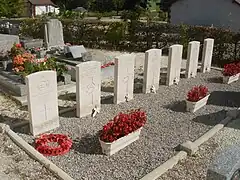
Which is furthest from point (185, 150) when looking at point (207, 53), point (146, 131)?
point (207, 53)

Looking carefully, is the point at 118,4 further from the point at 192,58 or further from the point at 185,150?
the point at 185,150

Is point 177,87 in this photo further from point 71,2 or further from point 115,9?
point 71,2

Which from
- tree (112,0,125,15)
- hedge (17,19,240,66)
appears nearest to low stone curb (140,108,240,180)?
hedge (17,19,240,66)

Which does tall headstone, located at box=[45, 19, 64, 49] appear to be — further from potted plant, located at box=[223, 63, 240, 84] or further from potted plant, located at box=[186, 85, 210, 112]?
potted plant, located at box=[186, 85, 210, 112]

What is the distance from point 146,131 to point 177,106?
1898mm

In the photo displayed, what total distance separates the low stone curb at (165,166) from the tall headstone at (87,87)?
2699mm

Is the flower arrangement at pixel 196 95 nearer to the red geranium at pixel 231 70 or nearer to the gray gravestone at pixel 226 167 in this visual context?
the red geranium at pixel 231 70

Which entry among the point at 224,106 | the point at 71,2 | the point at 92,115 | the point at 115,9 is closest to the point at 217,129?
the point at 224,106

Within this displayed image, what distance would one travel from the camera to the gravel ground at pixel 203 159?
504 centimetres

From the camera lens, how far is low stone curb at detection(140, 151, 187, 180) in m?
4.90

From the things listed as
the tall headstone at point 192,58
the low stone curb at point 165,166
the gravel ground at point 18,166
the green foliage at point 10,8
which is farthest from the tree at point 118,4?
the low stone curb at point 165,166

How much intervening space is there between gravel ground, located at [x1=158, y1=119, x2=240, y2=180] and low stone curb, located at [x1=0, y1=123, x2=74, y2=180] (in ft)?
5.50

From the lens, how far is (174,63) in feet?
32.3

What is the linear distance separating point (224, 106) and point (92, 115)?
12.4ft
